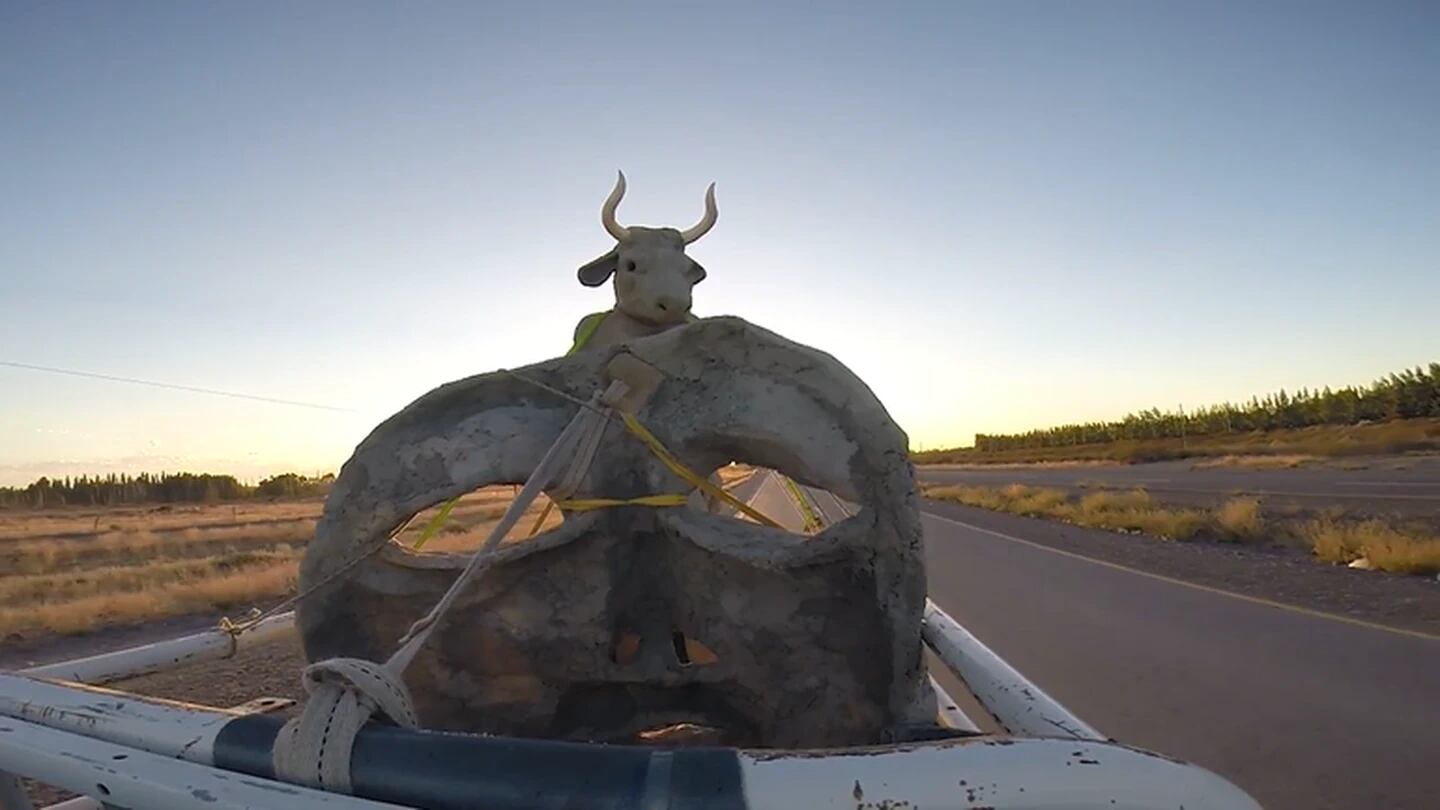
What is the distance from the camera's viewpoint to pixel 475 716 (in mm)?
2494

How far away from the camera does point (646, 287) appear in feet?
11.3

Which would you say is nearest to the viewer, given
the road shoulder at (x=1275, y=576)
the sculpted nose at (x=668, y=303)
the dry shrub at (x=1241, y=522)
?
the sculpted nose at (x=668, y=303)

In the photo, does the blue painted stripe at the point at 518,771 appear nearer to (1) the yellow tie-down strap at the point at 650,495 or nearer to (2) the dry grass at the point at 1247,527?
(1) the yellow tie-down strap at the point at 650,495

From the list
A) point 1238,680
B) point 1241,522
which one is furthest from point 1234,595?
point 1241,522

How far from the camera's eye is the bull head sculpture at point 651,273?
3438 millimetres

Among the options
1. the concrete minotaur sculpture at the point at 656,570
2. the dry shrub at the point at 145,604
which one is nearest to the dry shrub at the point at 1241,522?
the dry shrub at the point at 145,604

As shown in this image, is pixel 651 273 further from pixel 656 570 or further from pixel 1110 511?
pixel 1110 511

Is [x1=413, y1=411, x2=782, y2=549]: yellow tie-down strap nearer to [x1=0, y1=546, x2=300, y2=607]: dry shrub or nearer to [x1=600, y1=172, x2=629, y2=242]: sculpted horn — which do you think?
[x1=600, y1=172, x2=629, y2=242]: sculpted horn

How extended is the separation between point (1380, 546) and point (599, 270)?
13.9 metres

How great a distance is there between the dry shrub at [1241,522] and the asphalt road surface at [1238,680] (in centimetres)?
725

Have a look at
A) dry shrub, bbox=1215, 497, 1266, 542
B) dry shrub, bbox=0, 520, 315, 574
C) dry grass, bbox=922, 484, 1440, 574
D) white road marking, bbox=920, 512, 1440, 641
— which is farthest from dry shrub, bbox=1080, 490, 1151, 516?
dry shrub, bbox=0, 520, 315, 574

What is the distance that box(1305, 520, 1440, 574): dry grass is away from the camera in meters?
12.6

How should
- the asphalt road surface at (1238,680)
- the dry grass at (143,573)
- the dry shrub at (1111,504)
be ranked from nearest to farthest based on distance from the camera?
the asphalt road surface at (1238,680) < the dry grass at (143,573) < the dry shrub at (1111,504)

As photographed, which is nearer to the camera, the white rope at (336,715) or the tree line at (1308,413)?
the white rope at (336,715)
